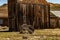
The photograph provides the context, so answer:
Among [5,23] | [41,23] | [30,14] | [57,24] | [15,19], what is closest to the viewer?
[15,19]

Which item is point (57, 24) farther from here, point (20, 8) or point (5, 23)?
point (5, 23)

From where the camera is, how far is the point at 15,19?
Answer: 23.2m

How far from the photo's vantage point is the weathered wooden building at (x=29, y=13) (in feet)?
76.4

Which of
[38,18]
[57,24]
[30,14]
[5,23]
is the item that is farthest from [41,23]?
[5,23]

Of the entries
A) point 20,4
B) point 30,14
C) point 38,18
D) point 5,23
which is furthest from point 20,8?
point 5,23

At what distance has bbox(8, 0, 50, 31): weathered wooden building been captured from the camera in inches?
917

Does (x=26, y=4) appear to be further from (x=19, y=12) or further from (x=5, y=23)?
(x=5, y=23)

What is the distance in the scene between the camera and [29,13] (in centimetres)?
2503

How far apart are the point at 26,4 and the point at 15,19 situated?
2.30 meters

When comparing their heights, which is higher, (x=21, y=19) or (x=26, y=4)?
(x=26, y=4)

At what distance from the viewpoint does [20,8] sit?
23656mm

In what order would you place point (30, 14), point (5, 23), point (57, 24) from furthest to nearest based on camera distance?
point (5, 23)
point (57, 24)
point (30, 14)

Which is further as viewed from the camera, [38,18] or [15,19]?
[38,18]

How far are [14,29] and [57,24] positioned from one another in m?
11.4
